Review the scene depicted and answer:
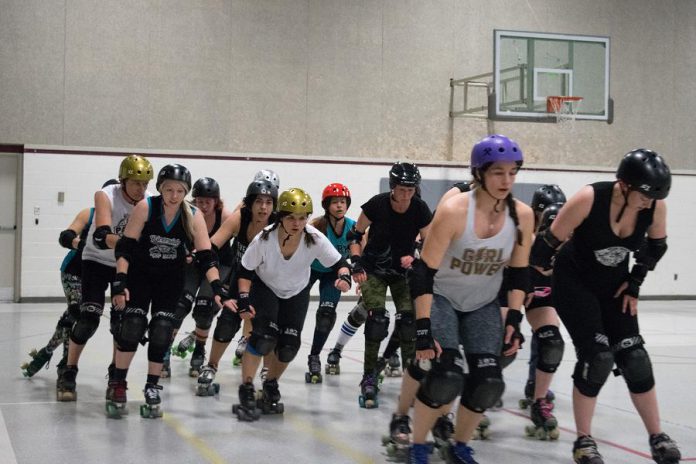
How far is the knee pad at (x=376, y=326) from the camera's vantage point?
5492 mm

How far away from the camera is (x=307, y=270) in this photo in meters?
5.12

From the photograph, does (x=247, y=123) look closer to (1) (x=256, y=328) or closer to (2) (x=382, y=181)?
(2) (x=382, y=181)

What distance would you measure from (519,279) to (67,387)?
3092 millimetres

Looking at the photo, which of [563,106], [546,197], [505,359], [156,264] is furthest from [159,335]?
[563,106]

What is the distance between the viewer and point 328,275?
266 inches

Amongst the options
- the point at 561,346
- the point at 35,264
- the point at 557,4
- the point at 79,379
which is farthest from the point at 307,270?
the point at 557,4

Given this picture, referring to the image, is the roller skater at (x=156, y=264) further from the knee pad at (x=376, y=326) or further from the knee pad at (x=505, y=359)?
the knee pad at (x=505, y=359)

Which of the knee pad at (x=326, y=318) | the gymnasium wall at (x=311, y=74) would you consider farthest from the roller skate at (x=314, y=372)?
the gymnasium wall at (x=311, y=74)

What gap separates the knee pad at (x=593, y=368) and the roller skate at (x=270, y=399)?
6.35ft

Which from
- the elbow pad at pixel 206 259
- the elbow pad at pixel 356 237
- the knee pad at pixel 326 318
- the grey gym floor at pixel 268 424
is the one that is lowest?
the grey gym floor at pixel 268 424

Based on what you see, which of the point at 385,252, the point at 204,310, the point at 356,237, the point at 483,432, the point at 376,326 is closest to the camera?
the point at 483,432

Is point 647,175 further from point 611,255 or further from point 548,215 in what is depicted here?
point 548,215

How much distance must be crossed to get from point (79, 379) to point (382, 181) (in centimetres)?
809

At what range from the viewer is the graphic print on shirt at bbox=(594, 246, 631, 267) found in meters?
3.98
